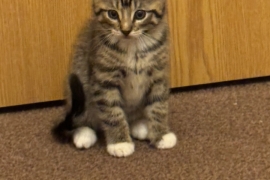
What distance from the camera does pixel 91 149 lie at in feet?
4.21

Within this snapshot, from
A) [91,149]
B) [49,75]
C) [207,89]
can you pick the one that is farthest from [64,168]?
[207,89]

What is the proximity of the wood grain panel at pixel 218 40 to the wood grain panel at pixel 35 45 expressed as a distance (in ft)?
1.03

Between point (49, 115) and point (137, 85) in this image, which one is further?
point (49, 115)

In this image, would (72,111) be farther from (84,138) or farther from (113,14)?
(113,14)

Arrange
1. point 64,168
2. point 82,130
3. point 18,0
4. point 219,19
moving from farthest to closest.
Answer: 1. point 219,19
2. point 18,0
3. point 82,130
4. point 64,168

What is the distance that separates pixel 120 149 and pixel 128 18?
33cm

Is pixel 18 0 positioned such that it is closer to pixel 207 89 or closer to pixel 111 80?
pixel 111 80

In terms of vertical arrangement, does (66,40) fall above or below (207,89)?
above

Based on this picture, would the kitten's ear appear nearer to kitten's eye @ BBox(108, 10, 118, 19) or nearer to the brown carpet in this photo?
kitten's eye @ BBox(108, 10, 118, 19)

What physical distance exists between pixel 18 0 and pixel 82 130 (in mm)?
433

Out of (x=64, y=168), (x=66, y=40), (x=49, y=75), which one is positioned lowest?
(x=64, y=168)

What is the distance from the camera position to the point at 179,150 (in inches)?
49.2

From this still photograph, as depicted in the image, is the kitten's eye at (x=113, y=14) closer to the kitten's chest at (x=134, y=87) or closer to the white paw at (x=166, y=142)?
the kitten's chest at (x=134, y=87)

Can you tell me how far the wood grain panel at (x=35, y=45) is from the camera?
143 centimetres
